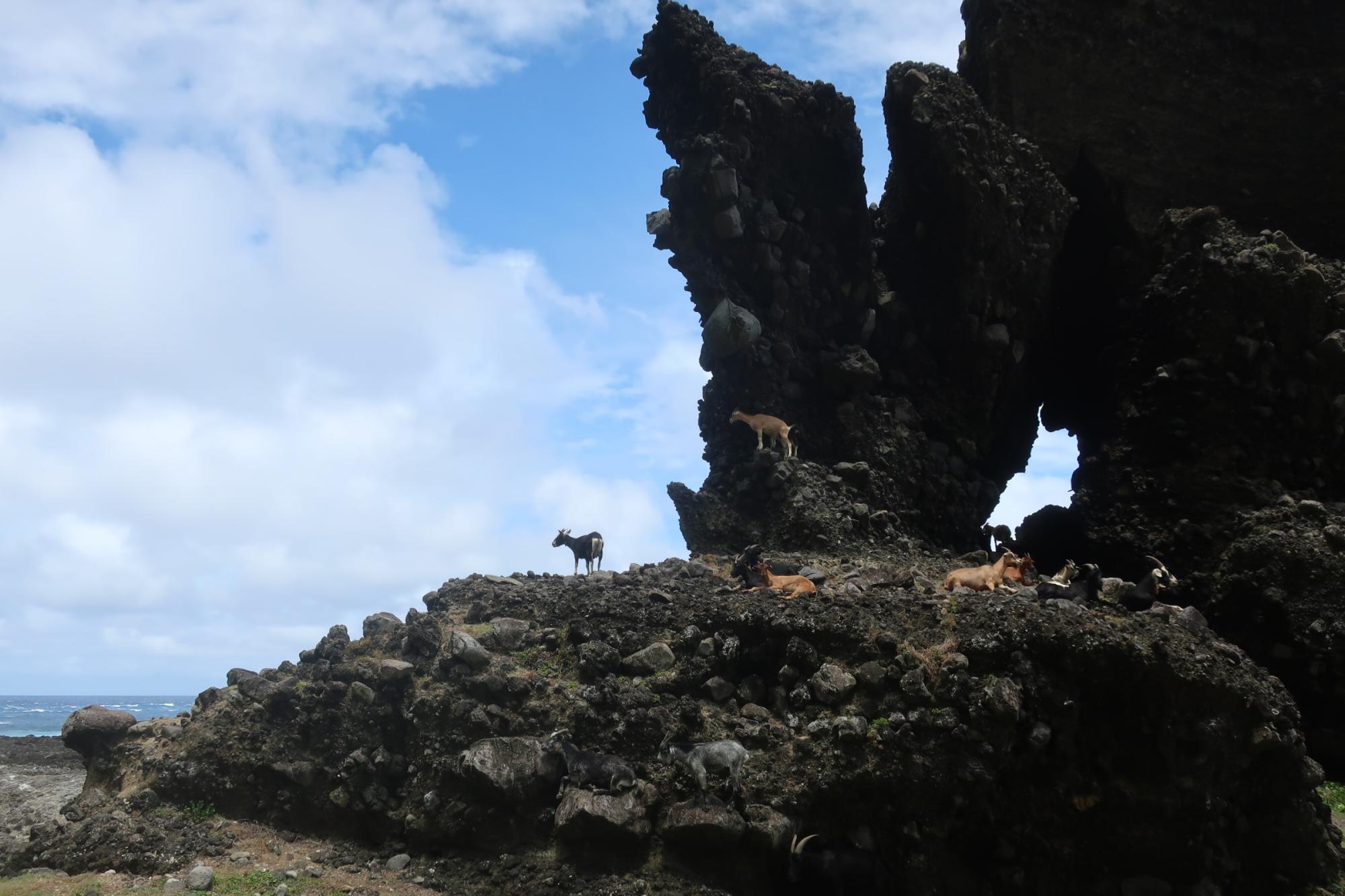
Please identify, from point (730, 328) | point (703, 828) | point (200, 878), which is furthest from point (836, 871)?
point (730, 328)

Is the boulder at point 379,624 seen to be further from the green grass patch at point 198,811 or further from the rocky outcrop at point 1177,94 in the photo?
the rocky outcrop at point 1177,94

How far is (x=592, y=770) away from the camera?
486 inches

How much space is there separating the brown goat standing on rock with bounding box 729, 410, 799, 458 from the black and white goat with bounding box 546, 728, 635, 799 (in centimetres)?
1010

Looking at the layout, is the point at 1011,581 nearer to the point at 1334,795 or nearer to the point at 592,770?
the point at 1334,795

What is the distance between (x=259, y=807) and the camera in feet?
46.5

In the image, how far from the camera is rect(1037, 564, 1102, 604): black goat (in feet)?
46.7

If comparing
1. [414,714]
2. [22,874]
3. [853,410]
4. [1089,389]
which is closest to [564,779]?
[414,714]

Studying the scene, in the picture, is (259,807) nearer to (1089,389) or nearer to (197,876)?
(197,876)

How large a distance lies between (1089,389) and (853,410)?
26.1 feet

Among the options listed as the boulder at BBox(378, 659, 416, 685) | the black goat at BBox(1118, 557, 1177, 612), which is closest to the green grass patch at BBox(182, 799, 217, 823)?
the boulder at BBox(378, 659, 416, 685)

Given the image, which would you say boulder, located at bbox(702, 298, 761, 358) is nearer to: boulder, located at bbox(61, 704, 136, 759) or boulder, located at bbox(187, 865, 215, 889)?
boulder, located at bbox(61, 704, 136, 759)

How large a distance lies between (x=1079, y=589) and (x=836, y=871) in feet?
19.5

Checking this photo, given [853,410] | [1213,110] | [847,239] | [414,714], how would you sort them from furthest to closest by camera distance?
[1213,110], [847,239], [853,410], [414,714]

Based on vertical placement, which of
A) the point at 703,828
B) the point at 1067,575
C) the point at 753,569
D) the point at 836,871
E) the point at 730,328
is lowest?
the point at 836,871
